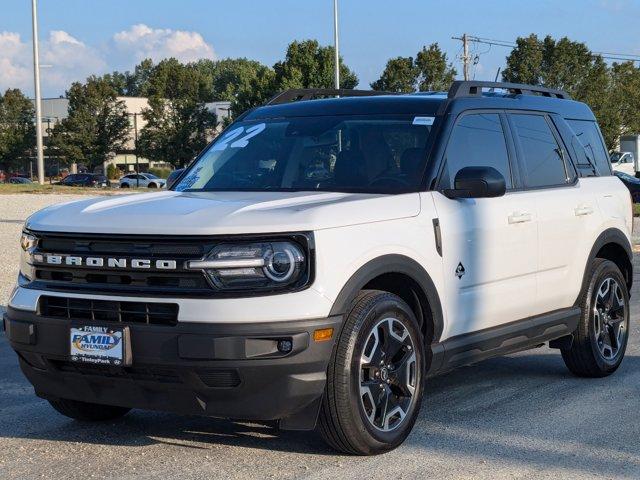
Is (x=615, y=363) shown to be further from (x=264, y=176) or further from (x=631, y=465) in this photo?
(x=264, y=176)

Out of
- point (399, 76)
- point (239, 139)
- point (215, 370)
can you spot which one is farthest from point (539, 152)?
point (399, 76)

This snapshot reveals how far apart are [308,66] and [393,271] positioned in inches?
1750

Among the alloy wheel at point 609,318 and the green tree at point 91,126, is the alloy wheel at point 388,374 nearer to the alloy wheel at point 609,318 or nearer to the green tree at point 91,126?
the alloy wheel at point 609,318

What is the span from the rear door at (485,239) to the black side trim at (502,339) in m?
0.05

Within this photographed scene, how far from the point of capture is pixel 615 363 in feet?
23.9

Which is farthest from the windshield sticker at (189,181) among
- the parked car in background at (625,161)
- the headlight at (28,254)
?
the parked car in background at (625,161)

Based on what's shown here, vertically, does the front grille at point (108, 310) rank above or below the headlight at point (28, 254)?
below

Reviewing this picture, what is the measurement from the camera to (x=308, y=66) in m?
48.8

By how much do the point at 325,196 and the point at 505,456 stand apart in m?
1.68

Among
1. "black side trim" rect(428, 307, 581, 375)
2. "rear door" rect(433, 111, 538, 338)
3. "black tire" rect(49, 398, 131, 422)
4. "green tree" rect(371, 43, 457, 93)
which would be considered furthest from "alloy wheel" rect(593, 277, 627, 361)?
"green tree" rect(371, 43, 457, 93)

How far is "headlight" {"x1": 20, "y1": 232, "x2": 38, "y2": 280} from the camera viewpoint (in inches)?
205

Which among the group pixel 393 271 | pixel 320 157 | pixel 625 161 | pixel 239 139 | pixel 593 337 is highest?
pixel 239 139

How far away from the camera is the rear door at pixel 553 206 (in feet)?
21.5

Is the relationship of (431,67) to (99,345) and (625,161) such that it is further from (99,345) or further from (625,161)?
(99,345)
